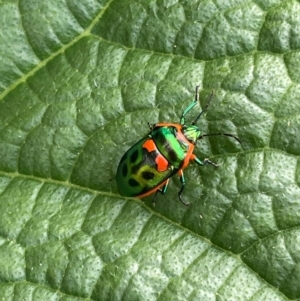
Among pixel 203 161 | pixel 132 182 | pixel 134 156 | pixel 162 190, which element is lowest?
pixel 162 190

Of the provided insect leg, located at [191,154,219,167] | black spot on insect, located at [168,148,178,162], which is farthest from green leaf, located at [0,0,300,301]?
black spot on insect, located at [168,148,178,162]

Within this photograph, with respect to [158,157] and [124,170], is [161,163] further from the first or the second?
[124,170]

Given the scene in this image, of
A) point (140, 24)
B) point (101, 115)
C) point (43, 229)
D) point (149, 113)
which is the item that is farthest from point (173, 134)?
point (43, 229)

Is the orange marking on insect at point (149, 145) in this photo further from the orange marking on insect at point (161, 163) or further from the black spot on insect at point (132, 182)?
the black spot on insect at point (132, 182)

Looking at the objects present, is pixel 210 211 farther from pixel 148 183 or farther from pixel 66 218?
pixel 66 218

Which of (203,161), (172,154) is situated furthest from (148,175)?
(203,161)

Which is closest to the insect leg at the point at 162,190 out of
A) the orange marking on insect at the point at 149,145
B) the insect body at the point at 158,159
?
the insect body at the point at 158,159
